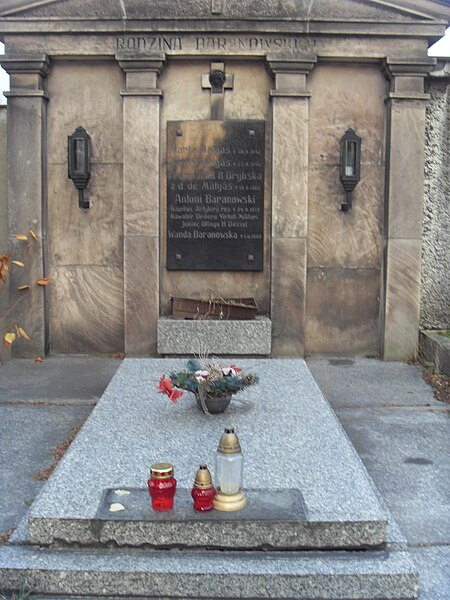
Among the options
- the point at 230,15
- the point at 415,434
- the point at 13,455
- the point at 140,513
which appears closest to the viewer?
the point at 140,513

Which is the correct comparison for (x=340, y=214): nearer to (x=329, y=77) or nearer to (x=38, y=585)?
(x=329, y=77)

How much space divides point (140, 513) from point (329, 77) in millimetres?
5839

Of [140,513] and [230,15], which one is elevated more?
[230,15]

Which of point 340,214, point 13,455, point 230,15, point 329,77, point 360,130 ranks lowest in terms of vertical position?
point 13,455

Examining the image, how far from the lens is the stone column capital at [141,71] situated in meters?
7.23

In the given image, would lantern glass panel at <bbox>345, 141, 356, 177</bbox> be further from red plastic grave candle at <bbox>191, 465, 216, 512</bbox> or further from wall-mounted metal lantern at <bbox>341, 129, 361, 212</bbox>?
red plastic grave candle at <bbox>191, 465, 216, 512</bbox>

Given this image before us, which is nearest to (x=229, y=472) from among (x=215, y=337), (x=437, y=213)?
(x=215, y=337)

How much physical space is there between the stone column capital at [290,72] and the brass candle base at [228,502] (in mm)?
5272

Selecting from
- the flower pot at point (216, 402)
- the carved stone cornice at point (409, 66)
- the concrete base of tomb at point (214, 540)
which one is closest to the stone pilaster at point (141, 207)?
the carved stone cornice at point (409, 66)

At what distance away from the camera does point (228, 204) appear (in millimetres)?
7504

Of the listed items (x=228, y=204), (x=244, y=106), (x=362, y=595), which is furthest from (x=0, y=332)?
(x=362, y=595)

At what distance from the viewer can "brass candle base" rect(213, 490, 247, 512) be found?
9.88ft

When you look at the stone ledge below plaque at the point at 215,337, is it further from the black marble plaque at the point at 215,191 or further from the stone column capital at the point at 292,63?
the stone column capital at the point at 292,63

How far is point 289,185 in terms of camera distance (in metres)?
7.37
